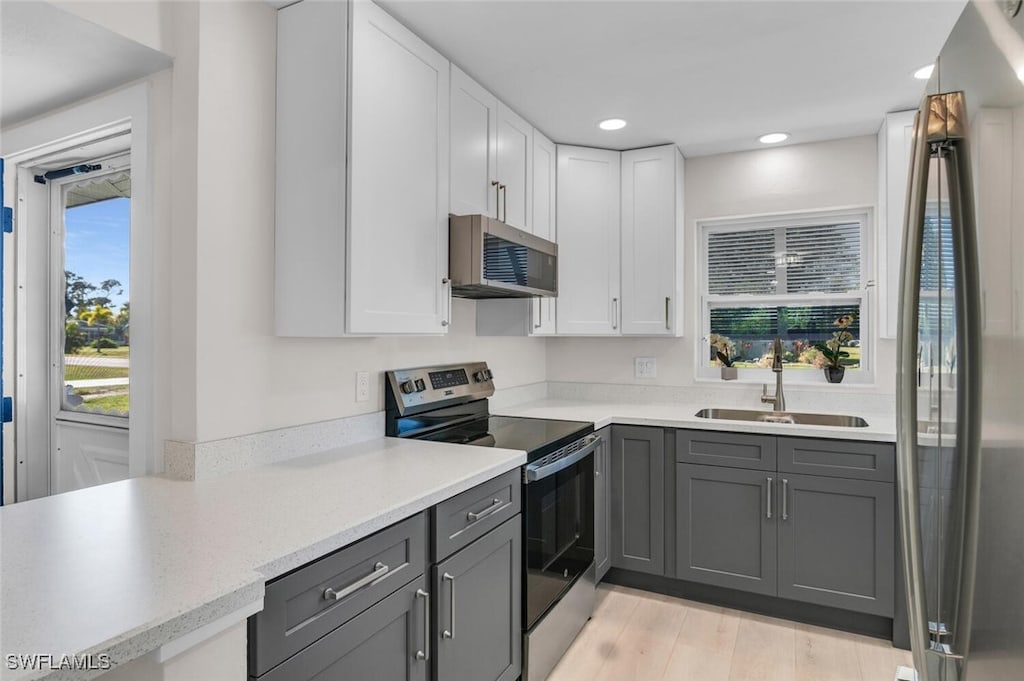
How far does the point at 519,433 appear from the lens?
2.43 m

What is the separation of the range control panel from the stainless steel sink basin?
1224mm

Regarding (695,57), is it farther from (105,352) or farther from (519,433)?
(105,352)

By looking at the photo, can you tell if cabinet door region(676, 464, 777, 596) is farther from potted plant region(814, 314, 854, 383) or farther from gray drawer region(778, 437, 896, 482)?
potted plant region(814, 314, 854, 383)

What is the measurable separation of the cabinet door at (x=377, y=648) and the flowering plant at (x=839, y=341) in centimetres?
272

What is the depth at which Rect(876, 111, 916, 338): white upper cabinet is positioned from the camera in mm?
2811

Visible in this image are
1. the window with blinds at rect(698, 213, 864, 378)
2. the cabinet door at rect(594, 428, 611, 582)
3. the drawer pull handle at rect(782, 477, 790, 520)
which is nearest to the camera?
the drawer pull handle at rect(782, 477, 790, 520)

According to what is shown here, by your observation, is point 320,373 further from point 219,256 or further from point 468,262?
point 468,262

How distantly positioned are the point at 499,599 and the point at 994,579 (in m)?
1.44

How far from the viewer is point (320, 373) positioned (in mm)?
2082

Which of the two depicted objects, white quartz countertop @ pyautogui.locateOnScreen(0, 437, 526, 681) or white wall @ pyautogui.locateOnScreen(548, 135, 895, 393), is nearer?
white quartz countertop @ pyautogui.locateOnScreen(0, 437, 526, 681)

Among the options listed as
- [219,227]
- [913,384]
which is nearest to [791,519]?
[913,384]

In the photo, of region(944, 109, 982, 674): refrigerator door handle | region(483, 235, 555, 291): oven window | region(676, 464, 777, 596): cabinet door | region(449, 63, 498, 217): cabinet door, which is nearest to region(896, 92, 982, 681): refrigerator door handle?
region(944, 109, 982, 674): refrigerator door handle

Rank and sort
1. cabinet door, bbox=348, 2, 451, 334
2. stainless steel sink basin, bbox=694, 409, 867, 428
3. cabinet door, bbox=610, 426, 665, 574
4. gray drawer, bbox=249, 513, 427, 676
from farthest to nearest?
stainless steel sink basin, bbox=694, 409, 867, 428 < cabinet door, bbox=610, 426, 665, 574 < cabinet door, bbox=348, 2, 451, 334 < gray drawer, bbox=249, 513, 427, 676

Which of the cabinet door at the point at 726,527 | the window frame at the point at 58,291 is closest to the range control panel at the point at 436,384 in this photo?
the cabinet door at the point at 726,527
